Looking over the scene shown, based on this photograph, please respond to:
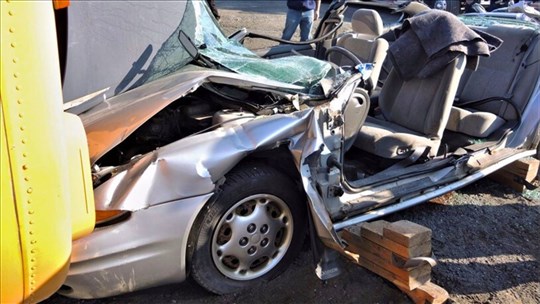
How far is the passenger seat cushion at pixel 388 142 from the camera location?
150 inches

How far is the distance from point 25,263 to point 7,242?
131 millimetres

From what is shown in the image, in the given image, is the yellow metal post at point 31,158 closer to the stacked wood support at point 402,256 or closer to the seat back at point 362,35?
the stacked wood support at point 402,256

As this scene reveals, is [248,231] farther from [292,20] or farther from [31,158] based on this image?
[292,20]

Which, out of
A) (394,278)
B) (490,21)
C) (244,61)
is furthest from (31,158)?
(490,21)

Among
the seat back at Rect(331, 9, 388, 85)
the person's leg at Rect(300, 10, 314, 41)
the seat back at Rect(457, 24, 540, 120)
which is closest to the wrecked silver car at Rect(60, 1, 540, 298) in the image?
the seat back at Rect(457, 24, 540, 120)

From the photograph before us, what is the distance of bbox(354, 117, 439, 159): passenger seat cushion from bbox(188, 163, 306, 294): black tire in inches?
38.1

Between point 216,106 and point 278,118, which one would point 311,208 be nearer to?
point 278,118

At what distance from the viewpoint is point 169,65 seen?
134 inches

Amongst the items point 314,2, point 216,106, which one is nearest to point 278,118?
point 216,106

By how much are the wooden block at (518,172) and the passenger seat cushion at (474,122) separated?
0.40 metres

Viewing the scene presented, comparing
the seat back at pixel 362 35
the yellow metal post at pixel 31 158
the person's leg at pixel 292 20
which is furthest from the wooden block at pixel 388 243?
the person's leg at pixel 292 20

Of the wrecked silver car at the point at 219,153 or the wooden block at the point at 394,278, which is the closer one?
the wrecked silver car at the point at 219,153

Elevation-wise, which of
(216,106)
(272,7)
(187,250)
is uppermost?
(216,106)

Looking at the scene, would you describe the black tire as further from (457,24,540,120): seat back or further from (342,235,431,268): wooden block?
(457,24,540,120): seat back
